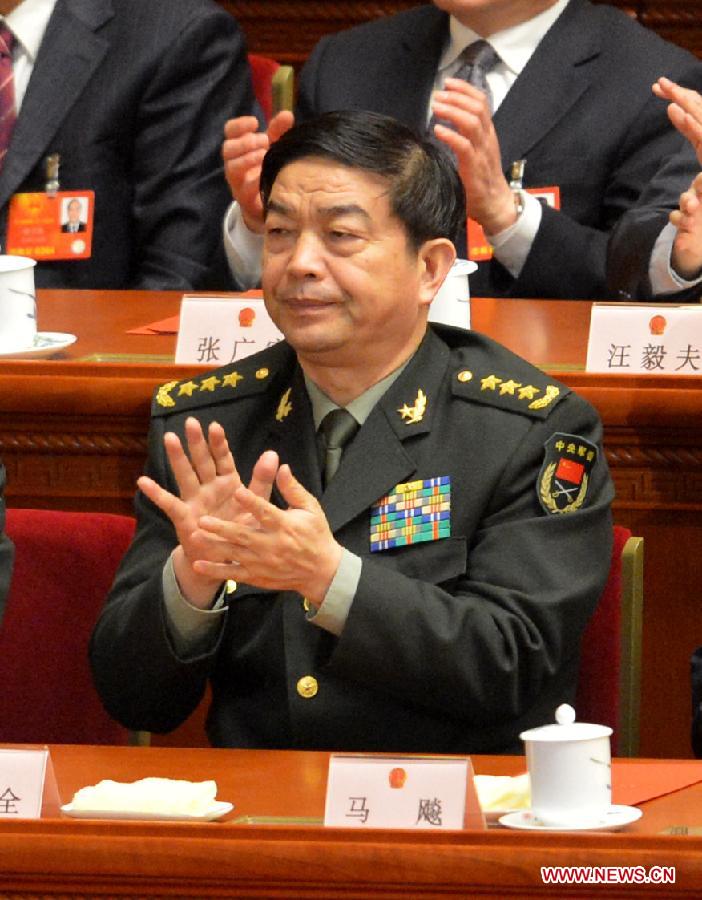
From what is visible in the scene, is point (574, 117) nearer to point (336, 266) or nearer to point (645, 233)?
point (645, 233)

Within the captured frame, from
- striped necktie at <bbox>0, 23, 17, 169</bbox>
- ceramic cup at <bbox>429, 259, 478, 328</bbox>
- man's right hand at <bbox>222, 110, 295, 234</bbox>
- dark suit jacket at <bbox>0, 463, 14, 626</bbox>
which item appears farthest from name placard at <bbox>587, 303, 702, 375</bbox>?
striped necktie at <bbox>0, 23, 17, 169</bbox>

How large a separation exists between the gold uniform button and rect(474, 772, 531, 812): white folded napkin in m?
0.35

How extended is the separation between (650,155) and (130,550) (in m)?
1.40

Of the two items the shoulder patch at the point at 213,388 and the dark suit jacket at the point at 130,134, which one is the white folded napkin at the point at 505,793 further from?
the dark suit jacket at the point at 130,134

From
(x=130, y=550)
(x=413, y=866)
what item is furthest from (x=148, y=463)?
(x=413, y=866)

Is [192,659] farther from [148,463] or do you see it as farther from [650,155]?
[650,155]

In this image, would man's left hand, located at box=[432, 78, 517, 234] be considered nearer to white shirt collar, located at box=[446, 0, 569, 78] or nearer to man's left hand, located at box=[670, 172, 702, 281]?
man's left hand, located at box=[670, 172, 702, 281]

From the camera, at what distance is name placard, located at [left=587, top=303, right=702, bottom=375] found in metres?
2.42

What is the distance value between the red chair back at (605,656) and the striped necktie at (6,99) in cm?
164

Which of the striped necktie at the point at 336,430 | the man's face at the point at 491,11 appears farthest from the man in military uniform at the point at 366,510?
the man's face at the point at 491,11

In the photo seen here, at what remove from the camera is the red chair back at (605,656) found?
2049mm

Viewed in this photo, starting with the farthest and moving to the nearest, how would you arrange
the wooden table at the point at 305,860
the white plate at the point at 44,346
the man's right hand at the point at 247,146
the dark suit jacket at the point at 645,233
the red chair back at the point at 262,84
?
1. the red chair back at the point at 262,84
2. the dark suit jacket at the point at 645,233
3. the man's right hand at the point at 247,146
4. the white plate at the point at 44,346
5. the wooden table at the point at 305,860

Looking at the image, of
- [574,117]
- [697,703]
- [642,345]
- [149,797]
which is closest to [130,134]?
[574,117]

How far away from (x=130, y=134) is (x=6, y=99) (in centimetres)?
21
